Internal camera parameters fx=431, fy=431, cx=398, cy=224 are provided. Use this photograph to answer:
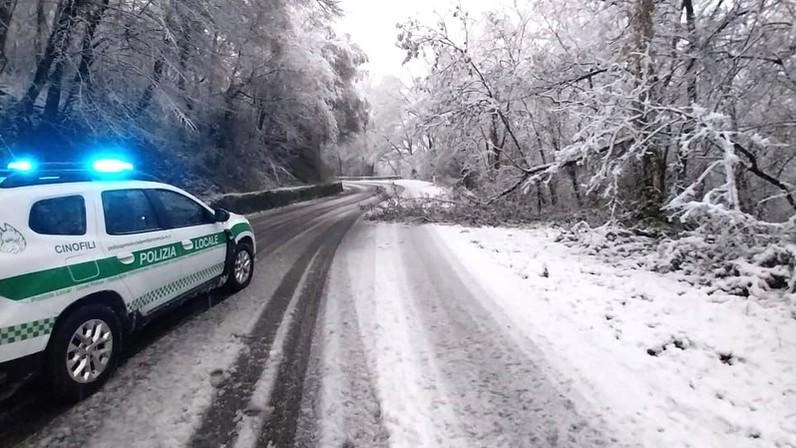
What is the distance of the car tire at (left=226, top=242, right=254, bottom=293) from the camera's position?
20.5 ft

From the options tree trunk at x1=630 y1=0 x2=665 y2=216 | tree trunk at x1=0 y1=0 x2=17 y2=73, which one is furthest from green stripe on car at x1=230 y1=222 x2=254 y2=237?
tree trunk at x1=630 y1=0 x2=665 y2=216

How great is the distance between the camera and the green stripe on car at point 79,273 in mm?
2922

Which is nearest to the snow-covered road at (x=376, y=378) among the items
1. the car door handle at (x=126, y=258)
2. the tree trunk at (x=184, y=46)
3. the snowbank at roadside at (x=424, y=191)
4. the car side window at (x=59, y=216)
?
the car door handle at (x=126, y=258)

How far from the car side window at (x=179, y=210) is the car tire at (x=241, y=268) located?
0.81 m

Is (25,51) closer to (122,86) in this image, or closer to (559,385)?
(122,86)

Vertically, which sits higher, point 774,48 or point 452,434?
point 774,48

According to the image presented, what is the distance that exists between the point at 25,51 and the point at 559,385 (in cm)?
1158

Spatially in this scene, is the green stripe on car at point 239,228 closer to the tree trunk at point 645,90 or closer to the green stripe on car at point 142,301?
the green stripe on car at point 142,301

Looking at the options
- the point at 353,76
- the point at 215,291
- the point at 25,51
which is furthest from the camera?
the point at 353,76

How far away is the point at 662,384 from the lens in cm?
369

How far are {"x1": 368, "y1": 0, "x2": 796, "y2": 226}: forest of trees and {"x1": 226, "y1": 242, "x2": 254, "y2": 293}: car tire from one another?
581 centimetres

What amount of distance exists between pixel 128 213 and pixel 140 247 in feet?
1.25

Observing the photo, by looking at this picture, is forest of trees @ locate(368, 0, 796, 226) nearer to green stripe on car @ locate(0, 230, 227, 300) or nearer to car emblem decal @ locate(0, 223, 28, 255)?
green stripe on car @ locate(0, 230, 227, 300)

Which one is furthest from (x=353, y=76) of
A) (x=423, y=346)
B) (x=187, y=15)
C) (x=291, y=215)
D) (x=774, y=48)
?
(x=423, y=346)
